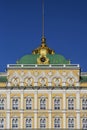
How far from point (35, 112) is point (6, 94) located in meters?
5.24

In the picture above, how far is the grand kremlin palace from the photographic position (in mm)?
103125

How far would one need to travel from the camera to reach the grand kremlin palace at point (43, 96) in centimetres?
10312

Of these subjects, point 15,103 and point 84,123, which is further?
point 15,103

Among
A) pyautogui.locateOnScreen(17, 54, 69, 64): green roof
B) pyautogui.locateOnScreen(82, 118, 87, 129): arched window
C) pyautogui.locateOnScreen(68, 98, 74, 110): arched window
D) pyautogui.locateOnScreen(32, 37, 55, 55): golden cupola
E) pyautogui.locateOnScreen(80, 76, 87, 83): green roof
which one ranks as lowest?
pyautogui.locateOnScreen(82, 118, 87, 129): arched window

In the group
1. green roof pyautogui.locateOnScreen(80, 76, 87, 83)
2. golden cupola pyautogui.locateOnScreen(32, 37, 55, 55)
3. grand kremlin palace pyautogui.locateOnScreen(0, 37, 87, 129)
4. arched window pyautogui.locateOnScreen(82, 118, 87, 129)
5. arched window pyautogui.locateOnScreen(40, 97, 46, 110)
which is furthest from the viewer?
golden cupola pyautogui.locateOnScreen(32, 37, 55, 55)

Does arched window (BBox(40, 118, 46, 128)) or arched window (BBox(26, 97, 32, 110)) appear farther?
arched window (BBox(26, 97, 32, 110))

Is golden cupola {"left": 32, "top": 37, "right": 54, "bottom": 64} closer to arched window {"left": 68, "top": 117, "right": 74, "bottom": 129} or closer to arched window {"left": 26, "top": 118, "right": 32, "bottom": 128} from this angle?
arched window {"left": 26, "top": 118, "right": 32, "bottom": 128}

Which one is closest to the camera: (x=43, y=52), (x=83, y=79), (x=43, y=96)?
(x=43, y=96)

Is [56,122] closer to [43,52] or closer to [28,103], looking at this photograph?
[28,103]

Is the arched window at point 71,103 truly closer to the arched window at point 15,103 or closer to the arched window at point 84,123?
the arched window at point 84,123

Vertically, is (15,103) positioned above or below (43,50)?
below

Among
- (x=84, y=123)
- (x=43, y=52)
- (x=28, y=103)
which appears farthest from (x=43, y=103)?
(x=43, y=52)

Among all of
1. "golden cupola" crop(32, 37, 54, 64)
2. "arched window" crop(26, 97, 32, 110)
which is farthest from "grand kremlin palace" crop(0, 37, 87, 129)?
"golden cupola" crop(32, 37, 54, 64)

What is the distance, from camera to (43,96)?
4090 inches
